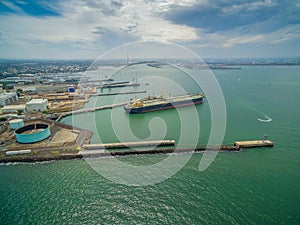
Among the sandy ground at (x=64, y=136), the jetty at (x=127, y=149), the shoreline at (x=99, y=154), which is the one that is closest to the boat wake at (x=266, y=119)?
the jetty at (x=127, y=149)

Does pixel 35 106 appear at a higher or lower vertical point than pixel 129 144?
higher

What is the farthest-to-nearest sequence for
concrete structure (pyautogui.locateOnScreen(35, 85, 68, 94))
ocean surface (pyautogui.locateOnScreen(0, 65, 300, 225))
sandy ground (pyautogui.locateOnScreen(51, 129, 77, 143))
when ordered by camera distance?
concrete structure (pyautogui.locateOnScreen(35, 85, 68, 94)) < sandy ground (pyautogui.locateOnScreen(51, 129, 77, 143)) < ocean surface (pyautogui.locateOnScreen(0, 65, 300, 225))

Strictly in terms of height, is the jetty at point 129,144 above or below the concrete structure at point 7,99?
below

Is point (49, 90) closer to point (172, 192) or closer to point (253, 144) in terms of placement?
point (172, 192)

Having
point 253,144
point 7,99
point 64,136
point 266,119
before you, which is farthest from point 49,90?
point 266,119

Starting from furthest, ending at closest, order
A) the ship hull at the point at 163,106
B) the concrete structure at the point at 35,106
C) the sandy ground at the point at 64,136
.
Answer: the ship hull at the point at 163,106 < the concrete structure at the point at 35,106 < the sandy ground at the point at 64,136

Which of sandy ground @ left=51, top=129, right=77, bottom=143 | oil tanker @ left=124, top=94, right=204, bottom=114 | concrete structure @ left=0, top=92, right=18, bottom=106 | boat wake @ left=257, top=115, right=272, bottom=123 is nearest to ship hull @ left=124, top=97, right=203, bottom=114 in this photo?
oil tanker @ left=124, top=94, right=204, bottom=114

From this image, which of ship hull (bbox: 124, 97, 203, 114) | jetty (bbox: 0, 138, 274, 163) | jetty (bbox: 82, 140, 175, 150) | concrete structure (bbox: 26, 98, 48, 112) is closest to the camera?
jetty (bbox: 0, 138, 274, 163)

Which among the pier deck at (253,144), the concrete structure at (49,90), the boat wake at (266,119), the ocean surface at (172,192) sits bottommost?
the ocean surface at (172,192)

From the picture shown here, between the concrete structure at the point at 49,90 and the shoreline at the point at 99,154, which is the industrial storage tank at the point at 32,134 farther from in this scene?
the concrete structure at the point at 49,90

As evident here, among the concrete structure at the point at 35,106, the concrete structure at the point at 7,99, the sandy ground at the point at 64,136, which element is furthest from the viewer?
the concrete structure at the point at 7,99

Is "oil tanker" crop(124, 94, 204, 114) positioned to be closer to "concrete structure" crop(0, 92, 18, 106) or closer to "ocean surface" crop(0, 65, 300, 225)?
"ocean surface" crop(0, 65, 300, 225)

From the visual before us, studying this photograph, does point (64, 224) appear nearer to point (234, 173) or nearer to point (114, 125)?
point (234, 173)
